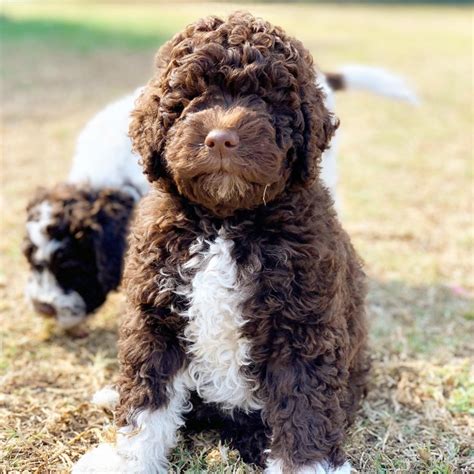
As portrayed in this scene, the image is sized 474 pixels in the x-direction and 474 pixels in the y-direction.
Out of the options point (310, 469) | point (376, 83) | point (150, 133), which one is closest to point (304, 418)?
point (310, 469)

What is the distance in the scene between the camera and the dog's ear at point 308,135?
118 inches

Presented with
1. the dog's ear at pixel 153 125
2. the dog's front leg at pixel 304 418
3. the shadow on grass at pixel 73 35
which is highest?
the dog's ear at pixel 153 125

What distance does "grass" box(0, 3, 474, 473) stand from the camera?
3.60 m

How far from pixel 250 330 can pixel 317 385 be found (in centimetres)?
34

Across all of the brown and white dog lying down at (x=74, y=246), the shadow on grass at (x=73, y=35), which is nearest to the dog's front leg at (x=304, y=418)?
the brown and white dog lying down at (x=74, y=246)

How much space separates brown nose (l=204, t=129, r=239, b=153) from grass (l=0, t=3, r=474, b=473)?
999mm

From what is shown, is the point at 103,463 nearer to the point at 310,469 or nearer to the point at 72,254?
the point at 310,469

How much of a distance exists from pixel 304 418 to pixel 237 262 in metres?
0.66

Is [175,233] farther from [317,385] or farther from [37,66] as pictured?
[37,66]

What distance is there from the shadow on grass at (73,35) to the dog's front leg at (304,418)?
15920mm

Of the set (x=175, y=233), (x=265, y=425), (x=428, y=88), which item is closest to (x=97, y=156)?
(x=175, y=233)

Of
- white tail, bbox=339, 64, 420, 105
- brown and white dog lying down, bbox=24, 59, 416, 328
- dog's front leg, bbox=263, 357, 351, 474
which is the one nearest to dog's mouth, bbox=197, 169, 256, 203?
dog's front leg, bbox=263, 357, 351, 474

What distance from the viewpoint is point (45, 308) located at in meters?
4.75

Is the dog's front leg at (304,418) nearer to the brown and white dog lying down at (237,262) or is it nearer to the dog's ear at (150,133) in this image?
the brown and white dog lying down at (237,262)
